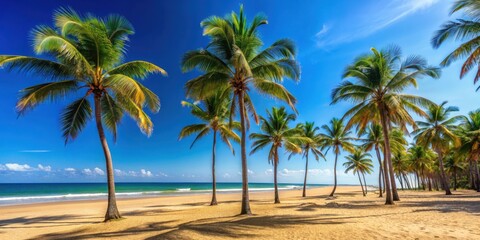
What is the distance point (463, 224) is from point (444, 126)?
943 inches

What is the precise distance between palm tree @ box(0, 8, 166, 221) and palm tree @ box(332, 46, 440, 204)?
1104 centimetres

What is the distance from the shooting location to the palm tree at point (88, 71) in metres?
9.87

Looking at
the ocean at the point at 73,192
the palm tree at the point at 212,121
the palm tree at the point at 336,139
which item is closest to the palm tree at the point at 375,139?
the palm tree at the point at 336,139

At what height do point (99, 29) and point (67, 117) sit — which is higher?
point (99, 29)

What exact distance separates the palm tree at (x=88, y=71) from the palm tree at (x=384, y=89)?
1104 cm

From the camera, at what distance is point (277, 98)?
13.1 metres

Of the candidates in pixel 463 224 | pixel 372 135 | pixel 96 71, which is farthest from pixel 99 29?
pixel 372 135

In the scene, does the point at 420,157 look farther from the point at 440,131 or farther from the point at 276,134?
the point at 276,134

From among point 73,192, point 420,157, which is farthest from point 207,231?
point 73,192

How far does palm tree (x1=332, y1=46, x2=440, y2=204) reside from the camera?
1454 centimetres

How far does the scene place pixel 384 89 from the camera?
49.7ft

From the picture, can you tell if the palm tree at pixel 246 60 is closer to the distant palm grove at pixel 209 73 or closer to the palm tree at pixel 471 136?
the distant palm grove at pixel 209 73

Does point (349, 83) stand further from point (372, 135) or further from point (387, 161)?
point (372, 135)

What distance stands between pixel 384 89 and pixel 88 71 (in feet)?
48.9
